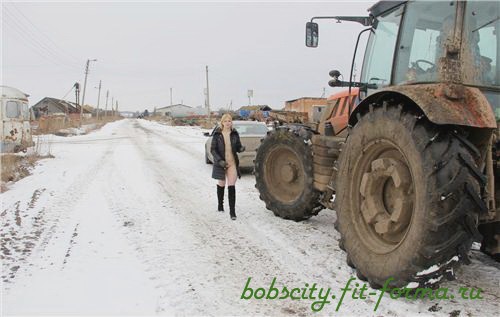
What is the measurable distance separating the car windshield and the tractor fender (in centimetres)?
859

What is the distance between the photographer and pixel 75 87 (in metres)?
60.1

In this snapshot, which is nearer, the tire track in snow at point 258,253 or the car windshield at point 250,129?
the tire track in snow at point 258,253

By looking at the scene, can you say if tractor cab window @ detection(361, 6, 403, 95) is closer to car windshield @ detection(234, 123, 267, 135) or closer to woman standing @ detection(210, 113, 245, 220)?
woman standing @ detection(210, 113, 245, 220)

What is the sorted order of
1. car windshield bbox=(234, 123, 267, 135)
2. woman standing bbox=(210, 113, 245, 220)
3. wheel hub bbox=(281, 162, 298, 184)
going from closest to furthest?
wheel hub bbox=(281, 162, 298, 184) → woman standing bbox=(210, 113, 245, 220) → car windshield bbox=(234, 123, 267, 135)

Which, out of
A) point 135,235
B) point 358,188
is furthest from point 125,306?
point 358,188

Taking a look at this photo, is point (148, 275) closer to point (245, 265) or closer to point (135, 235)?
point (245, 265)

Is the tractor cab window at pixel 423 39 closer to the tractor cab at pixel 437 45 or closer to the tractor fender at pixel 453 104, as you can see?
the tractor cab at pixel 437 45

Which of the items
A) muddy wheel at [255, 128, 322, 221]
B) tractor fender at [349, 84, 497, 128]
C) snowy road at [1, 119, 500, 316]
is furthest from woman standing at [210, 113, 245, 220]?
tractor fender at [349, 84, 497, 128]

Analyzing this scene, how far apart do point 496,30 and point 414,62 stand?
2.38 ft

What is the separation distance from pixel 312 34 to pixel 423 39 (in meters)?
1.79

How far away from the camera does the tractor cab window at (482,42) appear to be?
348 centimetres

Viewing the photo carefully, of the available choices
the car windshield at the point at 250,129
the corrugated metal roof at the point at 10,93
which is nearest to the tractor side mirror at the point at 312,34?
the car windshield at the point at 250,129

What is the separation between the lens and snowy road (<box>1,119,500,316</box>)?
3.38 m

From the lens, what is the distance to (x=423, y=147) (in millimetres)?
3057
